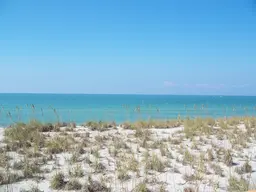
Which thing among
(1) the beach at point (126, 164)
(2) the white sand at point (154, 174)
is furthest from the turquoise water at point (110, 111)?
(2) the white sand at point (154, 174)

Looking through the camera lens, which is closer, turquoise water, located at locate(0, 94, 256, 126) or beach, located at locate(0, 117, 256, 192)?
beach, located at locate(0, 117, 256, 192)

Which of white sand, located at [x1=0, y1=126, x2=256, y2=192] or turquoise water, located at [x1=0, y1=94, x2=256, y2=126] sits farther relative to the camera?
turquoise water, located at [x1=0, y1=94, x2=256, y2=126]

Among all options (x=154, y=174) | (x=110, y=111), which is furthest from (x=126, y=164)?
(x=110, y=111)

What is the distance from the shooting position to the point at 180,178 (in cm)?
507

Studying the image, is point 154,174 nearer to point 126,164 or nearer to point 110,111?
point 126,164

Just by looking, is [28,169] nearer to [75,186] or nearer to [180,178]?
[75,186]

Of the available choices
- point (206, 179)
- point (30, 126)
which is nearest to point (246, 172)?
point (206, 179)

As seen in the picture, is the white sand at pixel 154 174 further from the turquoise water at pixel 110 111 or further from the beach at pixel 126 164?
the turquoise water at pixel 110 111

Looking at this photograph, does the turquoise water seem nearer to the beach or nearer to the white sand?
the beach

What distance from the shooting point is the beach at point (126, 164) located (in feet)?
15.1

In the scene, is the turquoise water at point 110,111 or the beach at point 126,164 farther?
the turquoise water at point 110,111

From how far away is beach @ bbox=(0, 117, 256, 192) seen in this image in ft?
15.1

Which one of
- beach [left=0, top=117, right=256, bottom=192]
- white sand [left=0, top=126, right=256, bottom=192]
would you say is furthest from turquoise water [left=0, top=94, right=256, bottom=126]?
white sand [left=0, top=126, right=256, bottom=192]

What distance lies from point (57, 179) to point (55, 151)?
203cm
